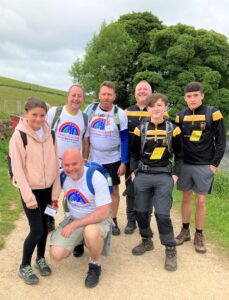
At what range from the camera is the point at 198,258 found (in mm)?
4930

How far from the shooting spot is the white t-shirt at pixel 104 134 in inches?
207

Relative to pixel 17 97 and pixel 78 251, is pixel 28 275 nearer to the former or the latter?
pixel 78 251

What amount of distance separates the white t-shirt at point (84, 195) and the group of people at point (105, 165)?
1 centimetres

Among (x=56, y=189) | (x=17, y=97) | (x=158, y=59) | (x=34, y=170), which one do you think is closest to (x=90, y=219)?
(x=56, y=189)

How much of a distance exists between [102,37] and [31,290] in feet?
96.7

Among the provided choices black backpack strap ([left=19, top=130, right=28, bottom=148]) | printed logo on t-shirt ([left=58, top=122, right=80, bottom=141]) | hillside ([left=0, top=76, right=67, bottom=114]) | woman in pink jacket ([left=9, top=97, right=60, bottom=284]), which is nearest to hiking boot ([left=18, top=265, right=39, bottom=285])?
woman in pink jacket ([left=9, top=97, right=60, bottom=284])

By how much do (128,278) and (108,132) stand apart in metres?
2.06

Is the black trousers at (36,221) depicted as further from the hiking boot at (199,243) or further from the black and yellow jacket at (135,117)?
the hiking boot at (199,243)

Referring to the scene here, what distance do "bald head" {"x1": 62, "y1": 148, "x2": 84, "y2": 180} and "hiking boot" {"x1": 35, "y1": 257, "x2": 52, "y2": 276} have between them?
118 cm

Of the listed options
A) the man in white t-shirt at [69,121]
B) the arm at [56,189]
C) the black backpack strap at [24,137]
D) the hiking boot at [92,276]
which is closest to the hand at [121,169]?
the man in white t-shirt at [69,121]

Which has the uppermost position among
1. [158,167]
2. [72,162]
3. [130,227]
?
[72,162]

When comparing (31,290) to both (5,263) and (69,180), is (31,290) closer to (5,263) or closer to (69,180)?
(5,263)

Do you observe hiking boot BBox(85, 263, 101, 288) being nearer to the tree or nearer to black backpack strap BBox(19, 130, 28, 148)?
black backpack strap BBox(19, 130, 28, 148)

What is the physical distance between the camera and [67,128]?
A: 5.04 meters
